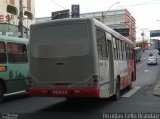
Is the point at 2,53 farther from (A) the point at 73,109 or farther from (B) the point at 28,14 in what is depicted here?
(B) the point at 28,14

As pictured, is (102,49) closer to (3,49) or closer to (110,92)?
(110,92)

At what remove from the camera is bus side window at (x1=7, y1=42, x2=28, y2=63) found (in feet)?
59.4

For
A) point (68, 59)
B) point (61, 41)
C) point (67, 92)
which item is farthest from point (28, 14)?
point (67, 92)

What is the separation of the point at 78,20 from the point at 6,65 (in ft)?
15.3

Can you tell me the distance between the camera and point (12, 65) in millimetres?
18156

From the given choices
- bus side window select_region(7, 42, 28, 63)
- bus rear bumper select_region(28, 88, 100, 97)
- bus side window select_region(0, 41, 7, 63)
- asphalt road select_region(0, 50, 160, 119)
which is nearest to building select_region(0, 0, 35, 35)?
bus side window select_region(7, 42, 28, 63)

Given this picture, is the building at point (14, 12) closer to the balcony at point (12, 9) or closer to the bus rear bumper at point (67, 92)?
the balcony at point (12, 9)

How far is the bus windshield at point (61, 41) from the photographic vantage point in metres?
A: 14.2

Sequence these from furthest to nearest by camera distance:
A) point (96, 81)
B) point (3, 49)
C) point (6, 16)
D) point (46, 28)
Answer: point (6, 16) → point (3, 49) → point (46, 28) → point (96, 81)

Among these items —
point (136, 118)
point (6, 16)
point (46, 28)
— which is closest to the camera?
point (136, 118)

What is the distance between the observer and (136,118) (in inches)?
479

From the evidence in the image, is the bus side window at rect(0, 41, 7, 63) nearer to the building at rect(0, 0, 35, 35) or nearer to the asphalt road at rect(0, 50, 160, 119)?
the asphalt road at rect(0, 50, 160, 119)

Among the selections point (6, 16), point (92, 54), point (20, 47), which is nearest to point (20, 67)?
point (20, 47)

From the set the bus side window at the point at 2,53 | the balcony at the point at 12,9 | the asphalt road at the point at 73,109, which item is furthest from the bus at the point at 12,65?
the balcony at the point at 12,9
